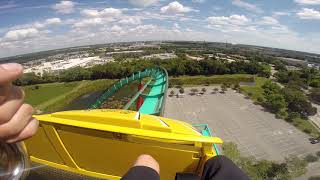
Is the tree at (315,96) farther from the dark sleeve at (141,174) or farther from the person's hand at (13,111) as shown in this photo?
the person's hand at (13,111)

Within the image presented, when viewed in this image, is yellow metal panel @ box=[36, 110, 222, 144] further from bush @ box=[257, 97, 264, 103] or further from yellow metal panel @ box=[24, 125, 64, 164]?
bush @ box=[257, 97, 264, 103]

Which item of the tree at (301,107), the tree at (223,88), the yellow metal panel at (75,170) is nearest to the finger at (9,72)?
the yellow metal panel at (75,170)

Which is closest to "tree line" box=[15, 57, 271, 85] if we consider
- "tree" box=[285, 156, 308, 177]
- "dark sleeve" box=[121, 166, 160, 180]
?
"tree" box=[285, 156, 308, 177]

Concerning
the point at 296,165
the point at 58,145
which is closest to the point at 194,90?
the point at 296,165

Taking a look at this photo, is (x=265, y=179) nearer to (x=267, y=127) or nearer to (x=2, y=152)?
(x=267, y=127)

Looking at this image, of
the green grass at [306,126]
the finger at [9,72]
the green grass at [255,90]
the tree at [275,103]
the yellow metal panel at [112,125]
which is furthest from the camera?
the green grass at [255,90]

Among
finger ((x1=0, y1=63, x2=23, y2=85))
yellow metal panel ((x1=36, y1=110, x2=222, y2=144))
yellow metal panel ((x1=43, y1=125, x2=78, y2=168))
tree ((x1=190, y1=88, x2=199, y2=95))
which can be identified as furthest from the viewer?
tree ((x1=190, y1=88, x2=199, y2=95))
